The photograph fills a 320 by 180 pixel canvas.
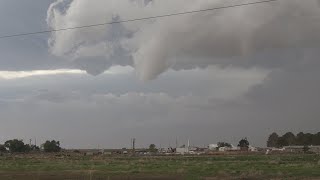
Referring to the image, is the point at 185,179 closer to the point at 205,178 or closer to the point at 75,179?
the point at 205,178

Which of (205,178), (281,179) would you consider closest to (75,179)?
(205,178)

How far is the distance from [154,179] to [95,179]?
501 centimetres

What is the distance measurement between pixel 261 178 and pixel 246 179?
1442 millimetres

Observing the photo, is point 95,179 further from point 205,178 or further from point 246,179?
point 246,179

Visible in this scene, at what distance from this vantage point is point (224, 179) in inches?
1655

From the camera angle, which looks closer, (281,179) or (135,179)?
(281,179)

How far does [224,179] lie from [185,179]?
326 cm

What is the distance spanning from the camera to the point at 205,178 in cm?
4300

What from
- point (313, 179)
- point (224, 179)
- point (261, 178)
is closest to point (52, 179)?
point (224, 179)

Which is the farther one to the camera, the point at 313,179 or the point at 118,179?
the point at 118,179

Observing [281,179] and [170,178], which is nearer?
[281,179]

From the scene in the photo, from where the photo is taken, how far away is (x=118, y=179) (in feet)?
138

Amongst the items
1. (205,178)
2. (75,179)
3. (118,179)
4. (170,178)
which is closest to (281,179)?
(205,178)

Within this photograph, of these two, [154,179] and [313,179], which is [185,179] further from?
[313,179]
